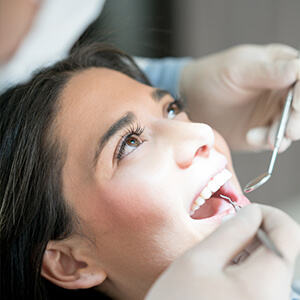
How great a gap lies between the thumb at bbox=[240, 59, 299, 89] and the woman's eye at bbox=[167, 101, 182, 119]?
239 mm

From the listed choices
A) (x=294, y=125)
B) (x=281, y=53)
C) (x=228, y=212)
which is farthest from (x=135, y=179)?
(x=281, y=53)

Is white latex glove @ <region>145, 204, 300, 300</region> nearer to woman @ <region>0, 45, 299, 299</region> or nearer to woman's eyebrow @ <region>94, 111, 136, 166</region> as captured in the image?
woman @ <region>0, 45, 299, 299</region>

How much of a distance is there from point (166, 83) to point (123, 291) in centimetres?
70

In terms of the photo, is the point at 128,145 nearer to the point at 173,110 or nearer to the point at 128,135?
the point at 128,135

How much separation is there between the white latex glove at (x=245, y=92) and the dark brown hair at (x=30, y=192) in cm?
48

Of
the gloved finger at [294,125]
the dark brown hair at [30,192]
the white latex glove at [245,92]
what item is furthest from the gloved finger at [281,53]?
the dark brown hair at [30,192]

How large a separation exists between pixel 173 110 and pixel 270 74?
0.89 feet

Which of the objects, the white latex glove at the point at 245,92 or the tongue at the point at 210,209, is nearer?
the tongue at the point at 210,209

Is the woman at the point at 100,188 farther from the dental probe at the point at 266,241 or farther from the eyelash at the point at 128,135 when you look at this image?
the dental probe at the point at 266,241

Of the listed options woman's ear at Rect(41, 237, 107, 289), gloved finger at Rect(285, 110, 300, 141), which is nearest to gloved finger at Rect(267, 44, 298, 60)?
gloved finger at Rect(285, 110, 300, 141)

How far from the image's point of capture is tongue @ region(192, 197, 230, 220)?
91cm

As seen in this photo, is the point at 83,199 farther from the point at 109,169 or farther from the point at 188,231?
the point at 188,231

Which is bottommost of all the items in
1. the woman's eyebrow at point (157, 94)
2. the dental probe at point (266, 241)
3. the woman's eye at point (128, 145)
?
the dental probe at point (266, 241)

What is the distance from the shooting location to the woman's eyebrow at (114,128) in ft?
2.68
